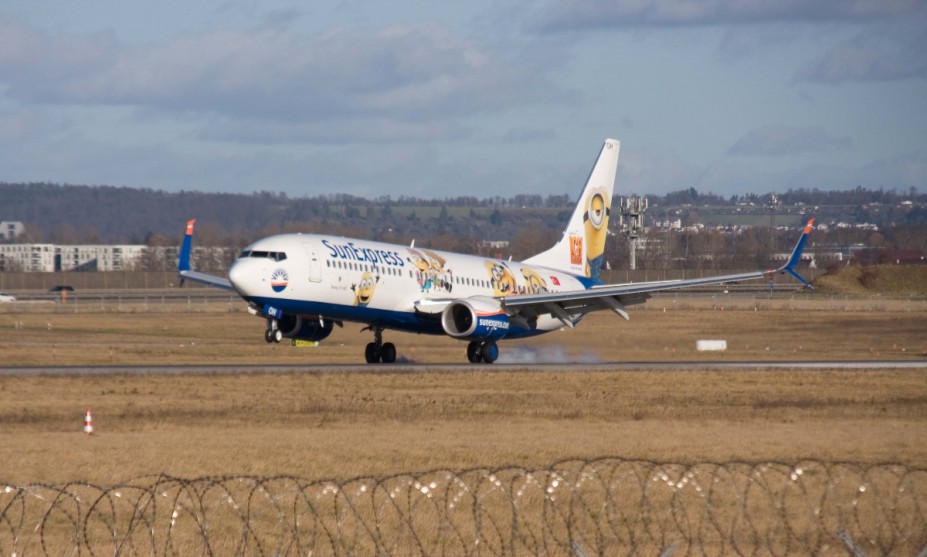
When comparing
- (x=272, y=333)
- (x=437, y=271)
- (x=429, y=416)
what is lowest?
(x=429, y=416)

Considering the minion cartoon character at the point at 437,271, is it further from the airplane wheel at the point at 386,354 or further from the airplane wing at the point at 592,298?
the airplane wheel at the point at 386,354

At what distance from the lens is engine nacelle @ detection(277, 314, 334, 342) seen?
4556 cm

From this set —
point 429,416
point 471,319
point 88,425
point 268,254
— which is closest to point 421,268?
point 471,319

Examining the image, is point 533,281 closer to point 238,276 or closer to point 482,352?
point 482,352

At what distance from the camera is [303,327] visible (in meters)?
45.8

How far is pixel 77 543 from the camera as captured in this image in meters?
16.8

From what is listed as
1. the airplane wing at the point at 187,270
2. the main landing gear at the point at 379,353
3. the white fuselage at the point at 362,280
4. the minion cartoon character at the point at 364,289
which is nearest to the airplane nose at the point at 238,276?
the white fuselage at the point at 362,280

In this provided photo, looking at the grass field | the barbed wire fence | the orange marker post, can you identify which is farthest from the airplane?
the barbed wire fence

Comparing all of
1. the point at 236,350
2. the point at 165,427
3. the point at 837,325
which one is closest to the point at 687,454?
the point at 165,427

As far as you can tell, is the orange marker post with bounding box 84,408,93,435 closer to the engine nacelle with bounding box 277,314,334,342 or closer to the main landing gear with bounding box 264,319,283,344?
the main landing gear with bounding box 264,319,283,344

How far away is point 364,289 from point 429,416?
1257 cm

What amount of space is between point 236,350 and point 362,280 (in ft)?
54.2

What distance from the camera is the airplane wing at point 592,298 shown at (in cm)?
4772

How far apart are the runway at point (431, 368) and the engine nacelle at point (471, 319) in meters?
1.36
